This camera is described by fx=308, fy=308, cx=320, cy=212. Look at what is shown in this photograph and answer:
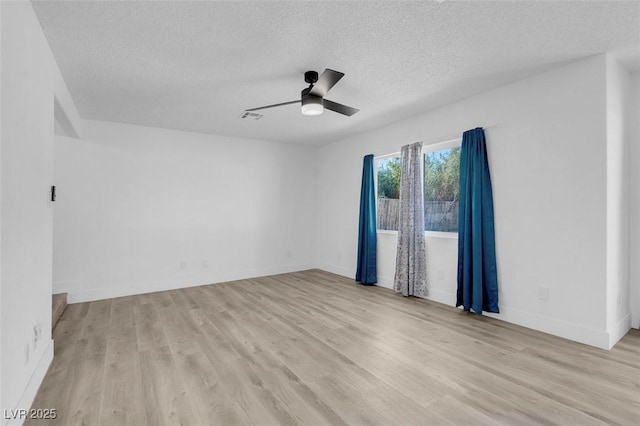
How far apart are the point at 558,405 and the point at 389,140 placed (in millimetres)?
3799

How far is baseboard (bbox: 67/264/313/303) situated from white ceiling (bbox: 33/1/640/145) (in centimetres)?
255

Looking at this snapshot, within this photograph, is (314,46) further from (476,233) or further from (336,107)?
(476,233)

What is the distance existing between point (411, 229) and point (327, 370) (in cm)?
259

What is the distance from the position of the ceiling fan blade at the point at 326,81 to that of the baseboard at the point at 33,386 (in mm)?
2904

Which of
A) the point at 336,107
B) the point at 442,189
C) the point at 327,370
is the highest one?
the point at 336,107

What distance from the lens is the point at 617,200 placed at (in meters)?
2.90

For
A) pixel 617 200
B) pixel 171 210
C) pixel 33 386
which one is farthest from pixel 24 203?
pixel 617 200

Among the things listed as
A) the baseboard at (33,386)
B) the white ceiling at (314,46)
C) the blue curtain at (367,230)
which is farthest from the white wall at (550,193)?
the baseboard at (33,386)

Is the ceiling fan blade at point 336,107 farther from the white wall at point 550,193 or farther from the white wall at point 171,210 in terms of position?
the white wall at point 171,210

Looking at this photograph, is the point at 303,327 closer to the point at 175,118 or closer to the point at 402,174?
the point at 402,174

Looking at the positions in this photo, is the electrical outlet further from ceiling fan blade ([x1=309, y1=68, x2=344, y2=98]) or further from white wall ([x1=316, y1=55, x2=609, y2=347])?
ceiling fan blade ([x1=309, y1=68, x2=344, y2=98])

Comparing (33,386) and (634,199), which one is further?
(634,199)

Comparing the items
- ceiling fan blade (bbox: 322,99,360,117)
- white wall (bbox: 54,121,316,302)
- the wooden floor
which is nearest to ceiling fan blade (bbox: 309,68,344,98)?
ceiling fan blade (bbox: 322,99,360,117)

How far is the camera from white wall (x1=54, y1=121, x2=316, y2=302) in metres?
4.35
